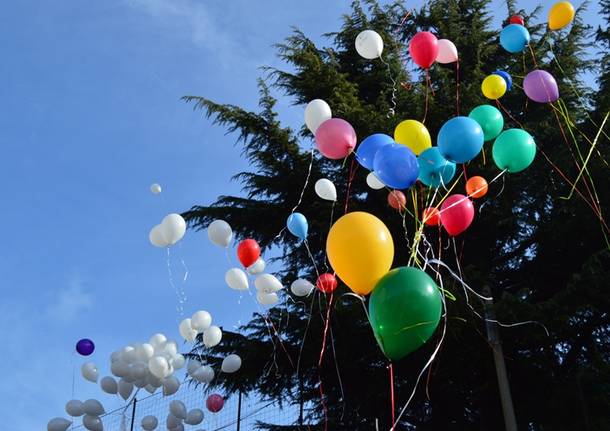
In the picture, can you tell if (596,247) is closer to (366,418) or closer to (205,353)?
(366,418)

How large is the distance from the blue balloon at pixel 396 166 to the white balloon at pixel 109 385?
442cm

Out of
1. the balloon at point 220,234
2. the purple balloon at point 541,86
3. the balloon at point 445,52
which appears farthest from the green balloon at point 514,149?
the balloon at point 220,234

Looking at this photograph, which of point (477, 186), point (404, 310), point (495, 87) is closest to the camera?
point (404, 310)

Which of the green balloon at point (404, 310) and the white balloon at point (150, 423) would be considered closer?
Answer: the green balloon at point (404, 310)

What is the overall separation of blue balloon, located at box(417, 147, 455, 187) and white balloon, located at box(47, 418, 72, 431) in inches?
195

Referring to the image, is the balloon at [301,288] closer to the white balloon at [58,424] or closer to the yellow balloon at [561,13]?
the white balloon at [58,424]

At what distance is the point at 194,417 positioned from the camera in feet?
25.5

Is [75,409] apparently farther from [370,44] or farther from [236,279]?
[370,44]

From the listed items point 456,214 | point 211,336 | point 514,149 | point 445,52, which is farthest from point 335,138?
point 211,336

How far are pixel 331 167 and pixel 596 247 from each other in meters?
3.24

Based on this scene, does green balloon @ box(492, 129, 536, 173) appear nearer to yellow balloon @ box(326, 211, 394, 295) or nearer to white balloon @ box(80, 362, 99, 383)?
yellow balloon @ box(326, 211, 394, 295)

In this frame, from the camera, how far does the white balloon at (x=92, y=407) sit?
7.91 m

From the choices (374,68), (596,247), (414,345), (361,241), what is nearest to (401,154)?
(361,241)

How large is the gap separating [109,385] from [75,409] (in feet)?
1.62
